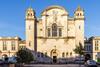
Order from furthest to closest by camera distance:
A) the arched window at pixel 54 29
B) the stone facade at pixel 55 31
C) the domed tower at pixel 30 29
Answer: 1. the arched window at pixel 54 29
2. the stone facade at pixel 55 31
3. the domed tower at pixel 30 29

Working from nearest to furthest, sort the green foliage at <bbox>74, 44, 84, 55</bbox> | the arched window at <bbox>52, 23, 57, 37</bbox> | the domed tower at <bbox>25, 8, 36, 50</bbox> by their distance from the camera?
the green foliage at <bbox>74, 44, 84, 55</bbox>, the domed tower at <bbox>25, 8, 36, 50</bbox>, the arched window at <bbox>52, 23, 57, 37</bbox>

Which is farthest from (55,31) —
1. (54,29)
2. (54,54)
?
(54,54)

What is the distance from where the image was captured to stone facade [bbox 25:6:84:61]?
9425 centimetres

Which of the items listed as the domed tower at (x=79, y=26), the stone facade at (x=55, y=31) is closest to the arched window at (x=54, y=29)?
the stone facade at (x=55, y=31)

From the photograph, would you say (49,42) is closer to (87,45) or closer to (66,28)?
(66,28)

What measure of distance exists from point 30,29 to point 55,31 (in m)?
5.97

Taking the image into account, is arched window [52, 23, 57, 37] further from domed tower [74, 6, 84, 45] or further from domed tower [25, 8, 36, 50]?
domed tower [74, 6, 84, 45]

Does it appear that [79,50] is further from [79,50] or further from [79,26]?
[79,26]

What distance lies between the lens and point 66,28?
95.4 metres

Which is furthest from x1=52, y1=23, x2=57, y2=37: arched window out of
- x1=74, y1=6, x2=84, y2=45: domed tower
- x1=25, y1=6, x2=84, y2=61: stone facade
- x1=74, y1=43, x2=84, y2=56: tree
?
x1=74, y1=43, x2=84, y2=56: tree

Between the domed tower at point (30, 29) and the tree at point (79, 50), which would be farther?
the domed tower at point (30, 29)

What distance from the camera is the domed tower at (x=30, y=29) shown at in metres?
93.8

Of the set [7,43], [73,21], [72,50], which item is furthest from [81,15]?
[7,43]

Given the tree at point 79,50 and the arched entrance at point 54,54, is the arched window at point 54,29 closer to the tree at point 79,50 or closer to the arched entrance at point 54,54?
the arched entrance at point 54,54
